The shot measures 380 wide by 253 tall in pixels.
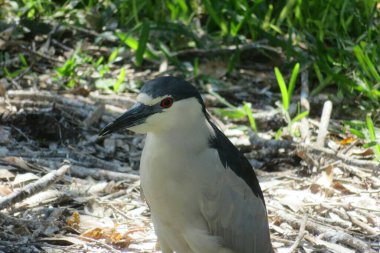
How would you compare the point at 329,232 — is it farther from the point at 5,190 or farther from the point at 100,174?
the point at 5,190

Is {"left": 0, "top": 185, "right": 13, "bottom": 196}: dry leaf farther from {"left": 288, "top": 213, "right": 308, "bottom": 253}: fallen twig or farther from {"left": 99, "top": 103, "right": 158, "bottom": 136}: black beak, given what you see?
{"left": 288, "top": 213, "right": 308, "bottom": 253}: fallen twig

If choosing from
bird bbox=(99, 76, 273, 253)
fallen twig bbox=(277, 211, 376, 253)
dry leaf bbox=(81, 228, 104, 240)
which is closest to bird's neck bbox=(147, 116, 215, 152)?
bird bbox=(99, 76, 273, 253)

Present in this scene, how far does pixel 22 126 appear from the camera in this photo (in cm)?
530

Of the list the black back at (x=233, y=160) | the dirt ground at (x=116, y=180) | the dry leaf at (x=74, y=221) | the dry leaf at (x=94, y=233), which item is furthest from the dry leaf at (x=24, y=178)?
the black back at (x=233, y=160)

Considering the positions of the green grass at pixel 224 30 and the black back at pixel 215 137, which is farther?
the green grass at pixel 224 30

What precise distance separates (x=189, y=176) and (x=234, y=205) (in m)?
0.34

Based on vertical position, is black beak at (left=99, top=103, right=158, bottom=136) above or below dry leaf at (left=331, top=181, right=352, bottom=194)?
above

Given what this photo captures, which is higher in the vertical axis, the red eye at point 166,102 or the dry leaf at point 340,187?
the red eye at point 166,102

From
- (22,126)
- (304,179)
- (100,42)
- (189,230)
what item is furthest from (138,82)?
(189,230)

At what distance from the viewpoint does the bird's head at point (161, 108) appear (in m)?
3.56

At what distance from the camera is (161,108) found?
3574mm

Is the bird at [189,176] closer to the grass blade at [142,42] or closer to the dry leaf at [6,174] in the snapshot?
the dry leaf at [6,174]

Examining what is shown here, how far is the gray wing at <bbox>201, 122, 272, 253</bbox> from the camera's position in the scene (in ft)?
12.3

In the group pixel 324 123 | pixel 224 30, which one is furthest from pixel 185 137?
pixel 224 30
